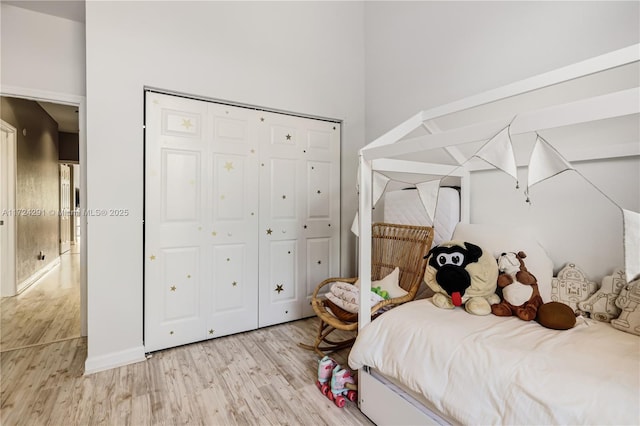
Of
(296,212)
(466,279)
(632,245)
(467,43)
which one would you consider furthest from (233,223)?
(632,245)

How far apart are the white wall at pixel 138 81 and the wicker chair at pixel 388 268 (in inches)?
52.5

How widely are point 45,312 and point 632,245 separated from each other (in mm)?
4258

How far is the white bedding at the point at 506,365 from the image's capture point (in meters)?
0.96

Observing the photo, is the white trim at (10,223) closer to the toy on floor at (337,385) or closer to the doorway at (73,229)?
the doorway at (73,229)

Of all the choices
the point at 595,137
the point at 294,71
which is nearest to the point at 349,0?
the point at 294,71

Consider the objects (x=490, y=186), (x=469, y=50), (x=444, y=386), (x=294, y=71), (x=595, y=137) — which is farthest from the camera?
(x=294, y=71)

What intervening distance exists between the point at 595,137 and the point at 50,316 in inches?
175

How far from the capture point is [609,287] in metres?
1.56

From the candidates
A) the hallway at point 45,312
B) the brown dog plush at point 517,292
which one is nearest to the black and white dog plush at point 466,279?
the brown dog plush at point 517,292

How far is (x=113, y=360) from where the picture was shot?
2.22 meters

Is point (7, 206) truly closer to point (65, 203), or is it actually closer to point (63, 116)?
point (65, 203)

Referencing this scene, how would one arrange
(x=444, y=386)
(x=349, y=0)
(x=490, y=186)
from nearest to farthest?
1. (x=444, y=386)
2. (x=490, y=186)
3. (x=349, y=0)

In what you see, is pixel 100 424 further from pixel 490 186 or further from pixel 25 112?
pixel 25 112

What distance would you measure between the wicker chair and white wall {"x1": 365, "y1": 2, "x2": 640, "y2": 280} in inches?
18.6
